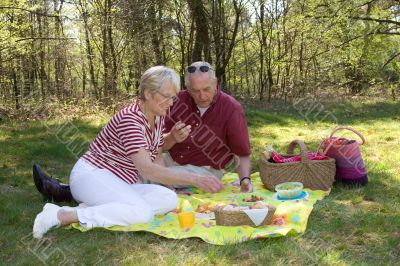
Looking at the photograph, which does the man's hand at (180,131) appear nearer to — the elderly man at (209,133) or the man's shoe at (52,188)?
the elderly man at (209,133)

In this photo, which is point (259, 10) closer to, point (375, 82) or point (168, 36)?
point (168, 36)

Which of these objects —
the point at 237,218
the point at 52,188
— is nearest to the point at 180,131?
the point at 237,218

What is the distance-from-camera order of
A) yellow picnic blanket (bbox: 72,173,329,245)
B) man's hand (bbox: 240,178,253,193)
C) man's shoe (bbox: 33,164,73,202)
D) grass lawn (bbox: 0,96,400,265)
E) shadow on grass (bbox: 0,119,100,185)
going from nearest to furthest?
grass lawn (bbox: 0,96,400,265)
yellow picnic blanket (bbox: 72,173,329,245)
man's shoe (bbox: 33,164,73,202)
man's hand (bbox: 240,178,253,193)
shadow on grass (bbox: 0,119,100,185)

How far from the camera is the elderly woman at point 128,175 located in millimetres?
2894

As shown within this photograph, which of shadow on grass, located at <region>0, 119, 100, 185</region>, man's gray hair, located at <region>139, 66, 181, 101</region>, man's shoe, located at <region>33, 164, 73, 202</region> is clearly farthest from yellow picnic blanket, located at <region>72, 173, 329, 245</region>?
shadow on grass, located at <region>0, 119, 100, 185</region>

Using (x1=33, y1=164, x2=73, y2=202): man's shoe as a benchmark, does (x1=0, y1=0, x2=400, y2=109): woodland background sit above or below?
above

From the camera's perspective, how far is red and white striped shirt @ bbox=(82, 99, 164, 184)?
295 cm

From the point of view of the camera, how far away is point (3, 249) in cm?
267

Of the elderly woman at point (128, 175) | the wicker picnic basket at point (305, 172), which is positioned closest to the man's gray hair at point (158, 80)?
the elderly woman at point (128, 175)

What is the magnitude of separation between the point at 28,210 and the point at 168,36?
7.84 meters

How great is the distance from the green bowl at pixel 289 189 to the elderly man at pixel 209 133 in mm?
279

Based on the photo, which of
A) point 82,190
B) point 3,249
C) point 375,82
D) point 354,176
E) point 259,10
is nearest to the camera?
point 3,249

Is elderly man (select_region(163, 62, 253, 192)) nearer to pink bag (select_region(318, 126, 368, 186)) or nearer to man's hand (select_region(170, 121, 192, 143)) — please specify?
man's hand (select_region(170, 121, 192, 143))

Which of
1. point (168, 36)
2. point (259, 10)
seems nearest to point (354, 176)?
point (168, 36)
